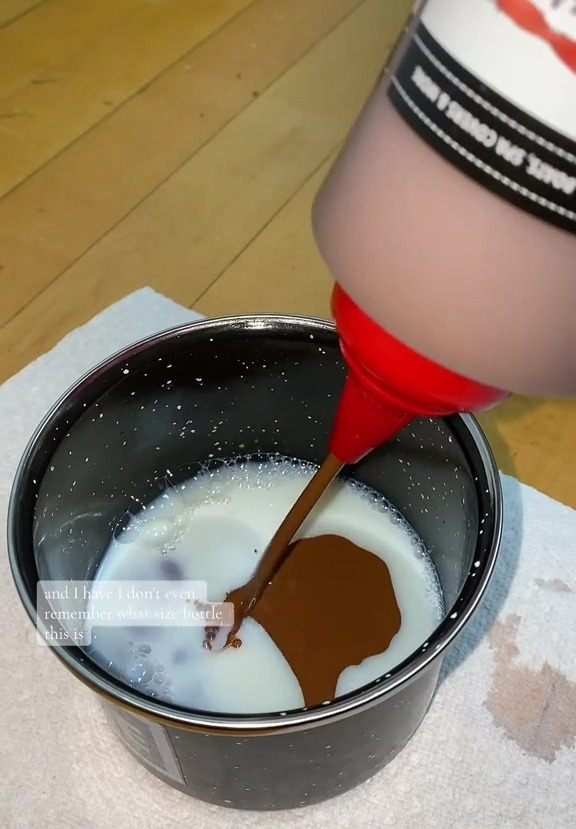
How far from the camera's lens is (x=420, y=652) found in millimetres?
378

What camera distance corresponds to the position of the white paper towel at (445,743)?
1.68ft

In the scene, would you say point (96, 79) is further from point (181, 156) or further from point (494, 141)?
point (494, 141)

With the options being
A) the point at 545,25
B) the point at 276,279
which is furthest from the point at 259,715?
the point at 276,279

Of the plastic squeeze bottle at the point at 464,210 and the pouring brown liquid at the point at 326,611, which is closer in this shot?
the plastic squeeze bottle at the point at 464,210

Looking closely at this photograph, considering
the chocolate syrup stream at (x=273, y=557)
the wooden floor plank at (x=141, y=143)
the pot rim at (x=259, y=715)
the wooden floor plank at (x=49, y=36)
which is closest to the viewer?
the pot rim at (x=259, y=715)

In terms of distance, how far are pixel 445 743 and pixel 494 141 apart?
1.34ft

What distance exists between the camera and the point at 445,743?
1.77ft

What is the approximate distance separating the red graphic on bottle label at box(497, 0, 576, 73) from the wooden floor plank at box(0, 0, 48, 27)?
0.90 meters

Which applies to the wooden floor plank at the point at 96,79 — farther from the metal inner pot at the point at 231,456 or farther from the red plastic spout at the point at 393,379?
the red plastic spout at the point at 393,379

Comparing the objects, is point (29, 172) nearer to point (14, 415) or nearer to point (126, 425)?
point (14, 415)

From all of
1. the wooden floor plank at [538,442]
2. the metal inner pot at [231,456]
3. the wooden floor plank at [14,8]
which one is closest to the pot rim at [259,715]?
the metal inner pot at [231,456]

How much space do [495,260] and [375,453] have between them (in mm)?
321

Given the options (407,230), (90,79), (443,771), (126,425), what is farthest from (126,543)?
(90,79)

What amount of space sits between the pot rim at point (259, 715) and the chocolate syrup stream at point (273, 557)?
0.09 metres
